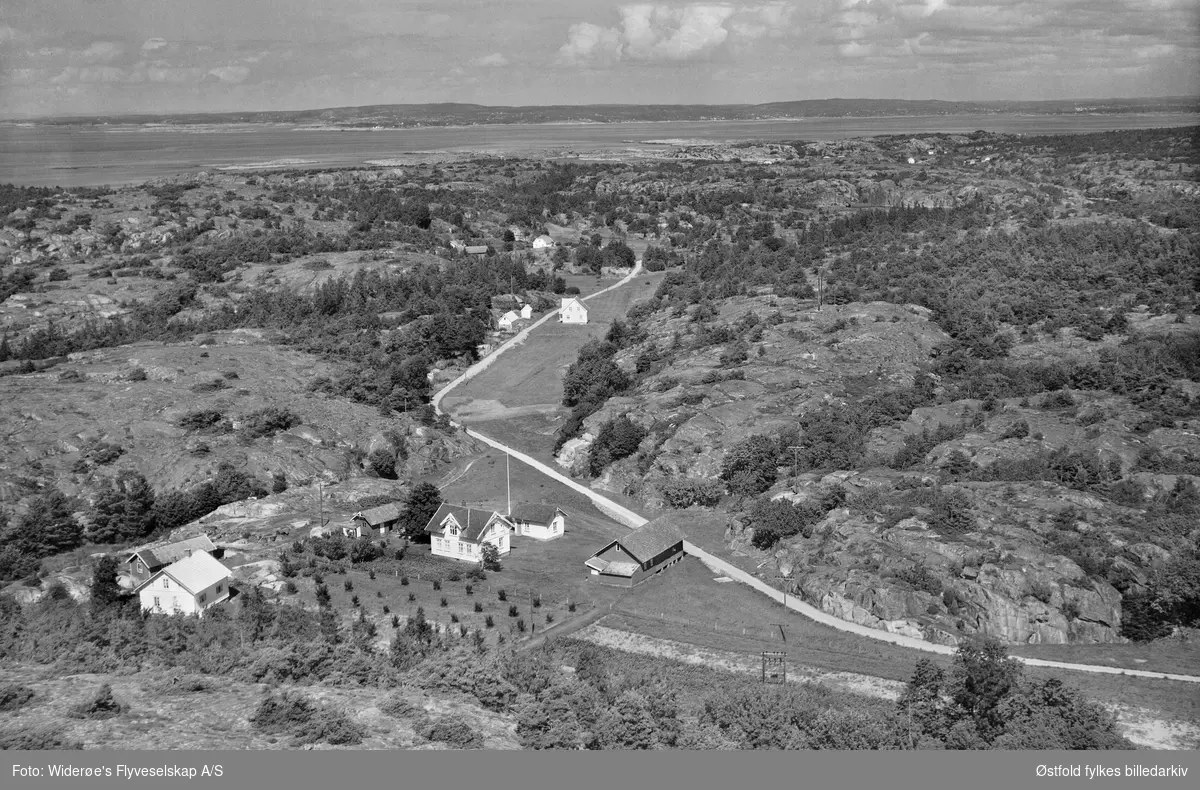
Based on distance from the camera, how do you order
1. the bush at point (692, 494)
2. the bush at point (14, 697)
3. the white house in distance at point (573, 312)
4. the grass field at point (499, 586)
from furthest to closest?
the white house in distance at point (573, 312) < the bush at point (692, 494) < the grass field at point (499, 586) < the bush at point (14, 697)

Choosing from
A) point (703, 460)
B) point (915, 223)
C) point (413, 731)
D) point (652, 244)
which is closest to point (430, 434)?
point (703, 460)

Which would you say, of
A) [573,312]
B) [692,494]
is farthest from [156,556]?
[573,312]

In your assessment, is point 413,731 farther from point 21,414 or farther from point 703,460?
point 21,414

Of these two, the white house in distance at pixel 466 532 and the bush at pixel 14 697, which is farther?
the white house in distance at pixel 466 532

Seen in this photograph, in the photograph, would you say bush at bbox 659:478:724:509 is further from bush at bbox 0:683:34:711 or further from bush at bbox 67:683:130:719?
bush at bbox 0:683:34:711

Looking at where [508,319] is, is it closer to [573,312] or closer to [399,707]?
[573,312]

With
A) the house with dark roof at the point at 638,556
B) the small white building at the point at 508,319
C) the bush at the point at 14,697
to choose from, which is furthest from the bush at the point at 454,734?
the small white building at the point at 508,319

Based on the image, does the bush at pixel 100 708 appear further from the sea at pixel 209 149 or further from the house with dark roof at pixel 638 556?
the sea at pixel 209 149
